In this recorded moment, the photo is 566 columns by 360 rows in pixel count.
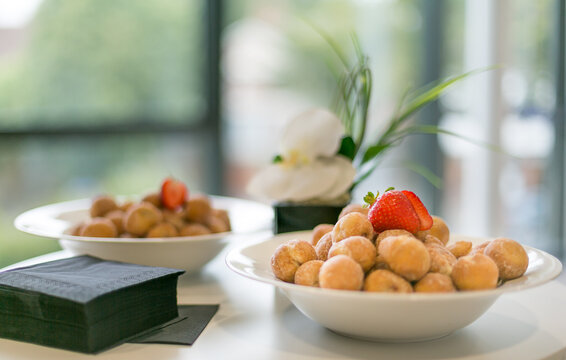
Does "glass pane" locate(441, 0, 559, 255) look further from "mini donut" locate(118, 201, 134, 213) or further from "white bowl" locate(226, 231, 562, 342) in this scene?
"white bowl" locate(226, 231, 562, 342)

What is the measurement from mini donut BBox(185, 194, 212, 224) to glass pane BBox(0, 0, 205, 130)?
197 centimetres

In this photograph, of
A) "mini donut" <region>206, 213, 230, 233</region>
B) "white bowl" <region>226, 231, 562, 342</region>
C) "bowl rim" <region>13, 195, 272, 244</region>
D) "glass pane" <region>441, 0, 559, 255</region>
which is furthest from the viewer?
"glass pane" <region>441, 0, 559, 255</region>

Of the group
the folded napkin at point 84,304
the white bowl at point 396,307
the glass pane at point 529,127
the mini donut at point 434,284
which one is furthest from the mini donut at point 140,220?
the glass pane at point 529,127

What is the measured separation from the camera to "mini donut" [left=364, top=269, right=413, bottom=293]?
740 mm

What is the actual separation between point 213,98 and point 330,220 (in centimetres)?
227

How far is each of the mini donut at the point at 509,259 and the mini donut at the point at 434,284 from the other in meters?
0.10

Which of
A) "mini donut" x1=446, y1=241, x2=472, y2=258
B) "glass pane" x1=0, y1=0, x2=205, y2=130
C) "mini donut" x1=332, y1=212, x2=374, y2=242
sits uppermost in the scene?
"glass pane" x1=0, y1=0, x2=205, y2=130

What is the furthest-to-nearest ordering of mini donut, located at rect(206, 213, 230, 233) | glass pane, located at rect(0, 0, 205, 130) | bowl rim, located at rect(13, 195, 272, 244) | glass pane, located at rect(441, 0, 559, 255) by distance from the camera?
glass pane, located at rect(441, 0, 559, 255) → glass pane, located at rect(0, 0, 205, 130) → mini donut, located at rect(206, 213, 230, 233) → bowl rim, located at rect(13, 195, 272, 244)

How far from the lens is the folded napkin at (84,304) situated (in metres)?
0.79

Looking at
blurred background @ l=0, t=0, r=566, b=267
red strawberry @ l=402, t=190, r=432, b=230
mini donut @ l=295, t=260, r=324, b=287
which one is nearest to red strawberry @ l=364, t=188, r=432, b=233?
red strawberry @ l=402, t=190, r=432, b=230

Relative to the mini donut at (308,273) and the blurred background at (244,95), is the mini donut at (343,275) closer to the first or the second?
the mini donut at (308,273)

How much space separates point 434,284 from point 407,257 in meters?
0.05

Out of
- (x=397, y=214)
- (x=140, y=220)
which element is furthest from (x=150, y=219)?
(x=397, y=214)

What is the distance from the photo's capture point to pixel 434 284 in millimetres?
742
